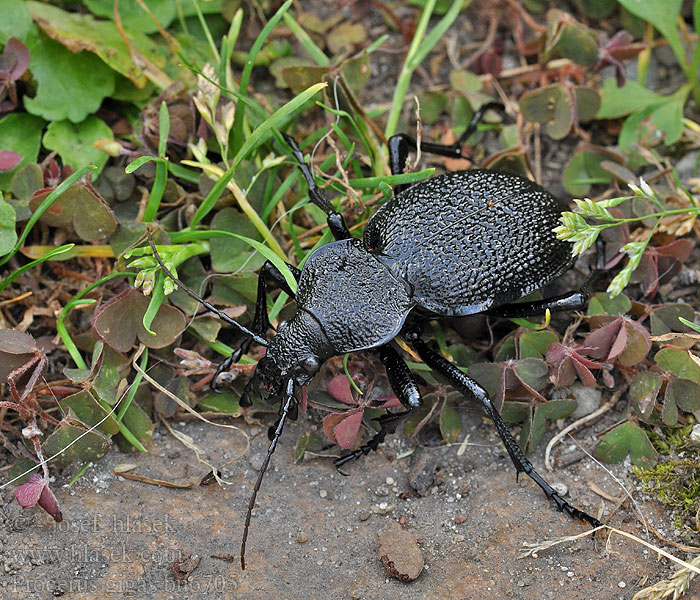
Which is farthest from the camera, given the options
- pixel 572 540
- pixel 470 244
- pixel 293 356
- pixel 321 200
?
pixel 321 200

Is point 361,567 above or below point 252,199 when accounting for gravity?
below

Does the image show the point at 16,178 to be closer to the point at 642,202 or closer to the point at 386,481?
the point at 386,481

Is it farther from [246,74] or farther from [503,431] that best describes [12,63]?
[503,431]

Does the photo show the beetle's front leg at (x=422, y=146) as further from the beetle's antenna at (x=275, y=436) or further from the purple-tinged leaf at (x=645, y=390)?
the purple-tinged leaf at (x=645, y=390)

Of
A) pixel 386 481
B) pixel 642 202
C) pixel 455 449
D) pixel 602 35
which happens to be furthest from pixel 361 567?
pixel 602 35

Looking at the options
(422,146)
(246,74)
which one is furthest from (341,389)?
(246,74)

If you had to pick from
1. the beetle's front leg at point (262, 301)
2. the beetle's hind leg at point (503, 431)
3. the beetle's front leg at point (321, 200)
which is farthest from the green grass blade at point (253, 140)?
the beetle's hind leg at point (503, 431)

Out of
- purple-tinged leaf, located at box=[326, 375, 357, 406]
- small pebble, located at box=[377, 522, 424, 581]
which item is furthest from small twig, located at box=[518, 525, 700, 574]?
purple-tinged leaf, located at box=[326, 375, 357, 406]
